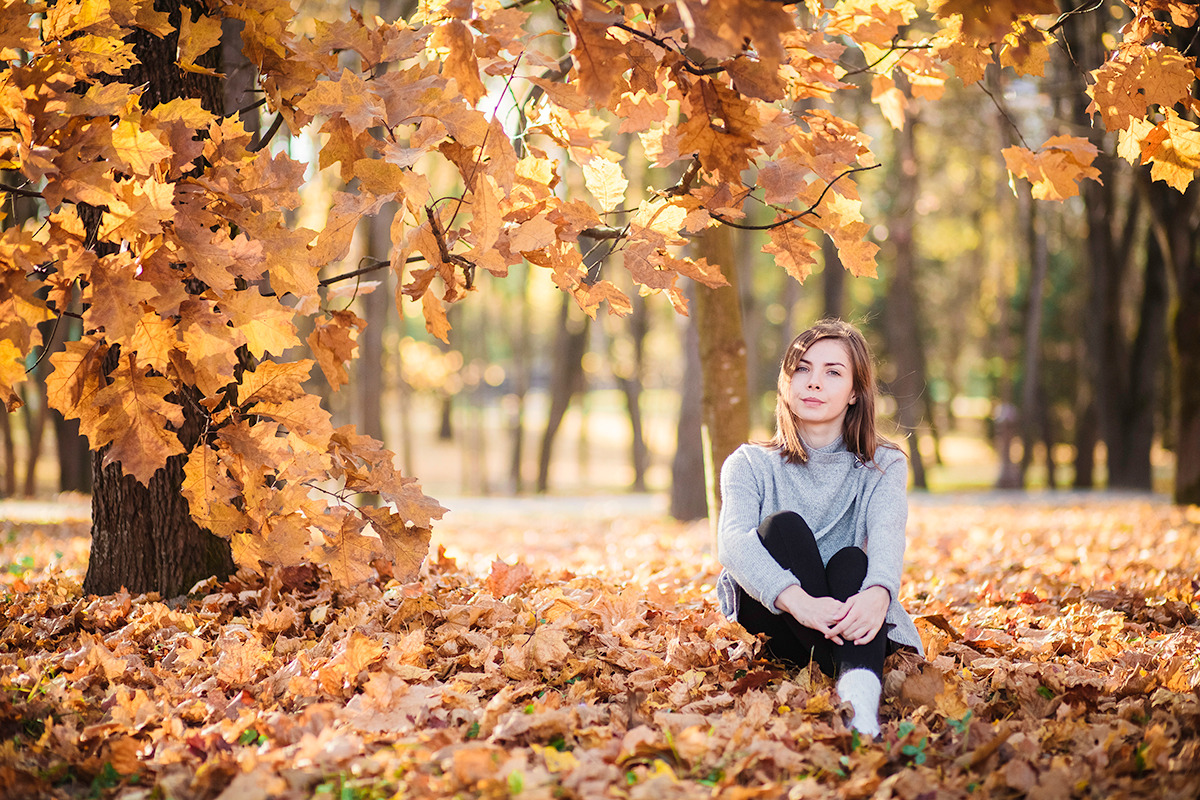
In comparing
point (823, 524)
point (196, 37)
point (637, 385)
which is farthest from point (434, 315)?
point (637, 385)

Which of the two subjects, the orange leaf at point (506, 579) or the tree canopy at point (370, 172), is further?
the orange leaf at point (506, 579)

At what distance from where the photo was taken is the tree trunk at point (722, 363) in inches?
190

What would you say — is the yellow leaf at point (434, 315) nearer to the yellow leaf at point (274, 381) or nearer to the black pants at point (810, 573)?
the yellow leaf at point (274, 381)

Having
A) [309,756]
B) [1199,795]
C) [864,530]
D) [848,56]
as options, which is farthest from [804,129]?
[848,56]

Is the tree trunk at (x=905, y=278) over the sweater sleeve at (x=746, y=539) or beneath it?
over

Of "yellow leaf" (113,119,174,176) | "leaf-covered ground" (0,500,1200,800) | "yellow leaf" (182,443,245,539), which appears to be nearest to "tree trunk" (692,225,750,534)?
"leaf-covered ground" (0,500,1200,800)

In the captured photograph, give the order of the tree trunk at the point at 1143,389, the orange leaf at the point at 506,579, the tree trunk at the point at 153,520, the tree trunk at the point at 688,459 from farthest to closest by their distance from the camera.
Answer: the tree trunk at the point at 1143,389 → the tree trunk at the point at 688,459 → the orange leaf at the point at 506,579 → the tree trunk at the point at 153,520

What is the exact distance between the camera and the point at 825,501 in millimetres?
2971

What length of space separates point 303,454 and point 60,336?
10.2 meters

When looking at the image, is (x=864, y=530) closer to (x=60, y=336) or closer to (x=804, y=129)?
(x=804, y=129)

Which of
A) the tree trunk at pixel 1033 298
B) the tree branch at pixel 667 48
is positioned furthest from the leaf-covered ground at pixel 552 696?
the tree trunk at pixel 1033 298

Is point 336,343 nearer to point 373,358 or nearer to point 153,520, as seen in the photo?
point 153,520

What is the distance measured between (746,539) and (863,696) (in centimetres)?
57

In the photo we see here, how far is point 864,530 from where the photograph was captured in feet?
9.59
